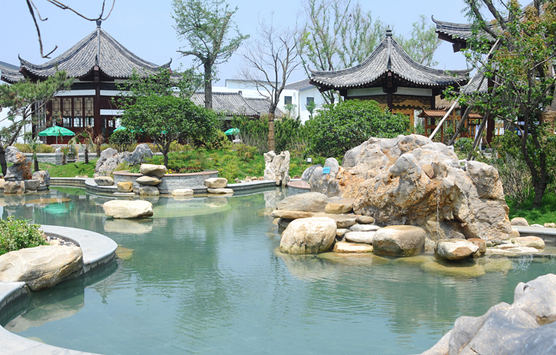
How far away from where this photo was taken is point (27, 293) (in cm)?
533

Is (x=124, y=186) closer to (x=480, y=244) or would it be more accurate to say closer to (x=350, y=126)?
(x=350, y=126)

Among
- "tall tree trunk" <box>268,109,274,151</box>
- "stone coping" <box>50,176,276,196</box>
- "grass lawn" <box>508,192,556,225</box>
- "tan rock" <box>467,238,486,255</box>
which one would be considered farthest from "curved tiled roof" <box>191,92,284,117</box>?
"tan rock" <box>467,238,486,255</box>

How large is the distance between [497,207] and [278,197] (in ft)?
26.2

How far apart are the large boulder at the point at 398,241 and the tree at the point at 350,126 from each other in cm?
732

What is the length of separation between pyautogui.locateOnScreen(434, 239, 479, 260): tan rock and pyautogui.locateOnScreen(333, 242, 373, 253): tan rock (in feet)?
3.64

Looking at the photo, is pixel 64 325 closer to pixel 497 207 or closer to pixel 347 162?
pixel 497 207

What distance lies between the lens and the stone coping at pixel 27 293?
3.57 meters

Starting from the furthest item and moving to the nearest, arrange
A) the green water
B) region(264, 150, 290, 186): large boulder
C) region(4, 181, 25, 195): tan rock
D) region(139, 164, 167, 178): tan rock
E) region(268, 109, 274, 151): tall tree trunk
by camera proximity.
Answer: region(268, 109, 274, 151): tall tree trunk → region(264, 150, 290, 186): large boulder → region(4, 181, 25, 195): tan rock → region(139, 164, 167, 178): tan rock → the green water

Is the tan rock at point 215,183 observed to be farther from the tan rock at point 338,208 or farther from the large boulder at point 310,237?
the large boulder at point 310,237

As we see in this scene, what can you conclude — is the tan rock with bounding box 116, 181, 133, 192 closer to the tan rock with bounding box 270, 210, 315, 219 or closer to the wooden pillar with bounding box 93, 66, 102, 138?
the tan rock with bounding box 270, 210, 315, 219

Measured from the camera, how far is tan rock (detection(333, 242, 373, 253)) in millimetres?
7613

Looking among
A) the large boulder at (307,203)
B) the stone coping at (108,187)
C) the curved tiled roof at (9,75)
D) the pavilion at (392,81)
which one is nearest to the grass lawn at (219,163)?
the stone coping at (108,187)

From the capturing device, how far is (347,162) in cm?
1159

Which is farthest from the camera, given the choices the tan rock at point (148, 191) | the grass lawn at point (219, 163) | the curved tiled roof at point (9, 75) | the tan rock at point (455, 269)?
the curved tiled roof at point (9, 75)
